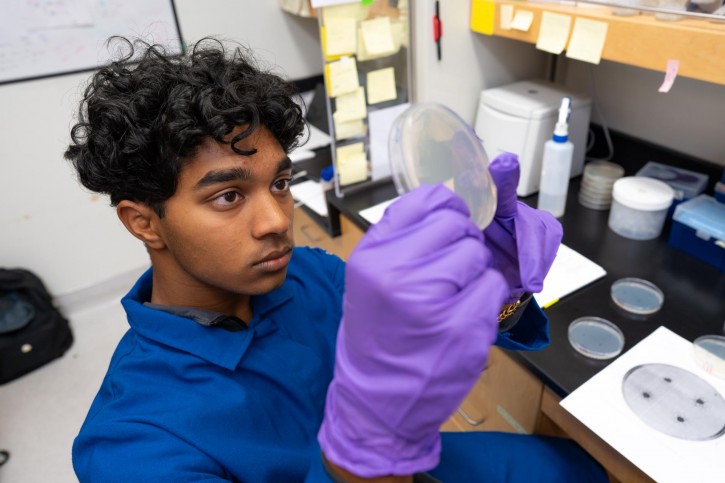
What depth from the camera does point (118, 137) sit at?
72cm

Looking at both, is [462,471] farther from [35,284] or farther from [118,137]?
[35,284]

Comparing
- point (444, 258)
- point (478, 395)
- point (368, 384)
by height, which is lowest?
point (478, 395)

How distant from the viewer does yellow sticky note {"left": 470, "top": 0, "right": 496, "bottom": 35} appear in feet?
4.28

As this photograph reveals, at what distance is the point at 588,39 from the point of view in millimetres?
1088

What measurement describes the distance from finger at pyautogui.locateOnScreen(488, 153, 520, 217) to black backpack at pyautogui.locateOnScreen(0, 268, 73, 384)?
Result: 6.92ft

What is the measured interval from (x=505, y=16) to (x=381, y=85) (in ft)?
1.32

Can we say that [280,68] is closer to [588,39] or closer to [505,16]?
[505,16]

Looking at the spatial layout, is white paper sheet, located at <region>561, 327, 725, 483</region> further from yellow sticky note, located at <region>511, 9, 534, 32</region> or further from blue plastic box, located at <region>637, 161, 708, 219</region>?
yellow sticky note, located at <region>511, 9, 534, 32</region>

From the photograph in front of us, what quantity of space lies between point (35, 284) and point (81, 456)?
5.79ft

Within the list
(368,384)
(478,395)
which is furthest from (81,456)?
(478,395)

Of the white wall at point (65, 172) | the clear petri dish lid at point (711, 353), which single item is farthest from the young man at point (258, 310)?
the white wall at point (65, 172)

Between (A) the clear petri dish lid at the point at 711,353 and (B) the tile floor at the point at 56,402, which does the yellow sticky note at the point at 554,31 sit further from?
(B) the tile floor at the point at 56,402

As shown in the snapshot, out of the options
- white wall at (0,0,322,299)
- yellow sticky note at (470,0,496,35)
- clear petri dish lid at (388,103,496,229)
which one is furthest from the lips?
white wall at (0,0,322,299)

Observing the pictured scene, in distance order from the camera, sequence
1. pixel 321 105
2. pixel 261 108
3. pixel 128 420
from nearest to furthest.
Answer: pixel 128 420 → pixel 261 108 → pixel 321 105
